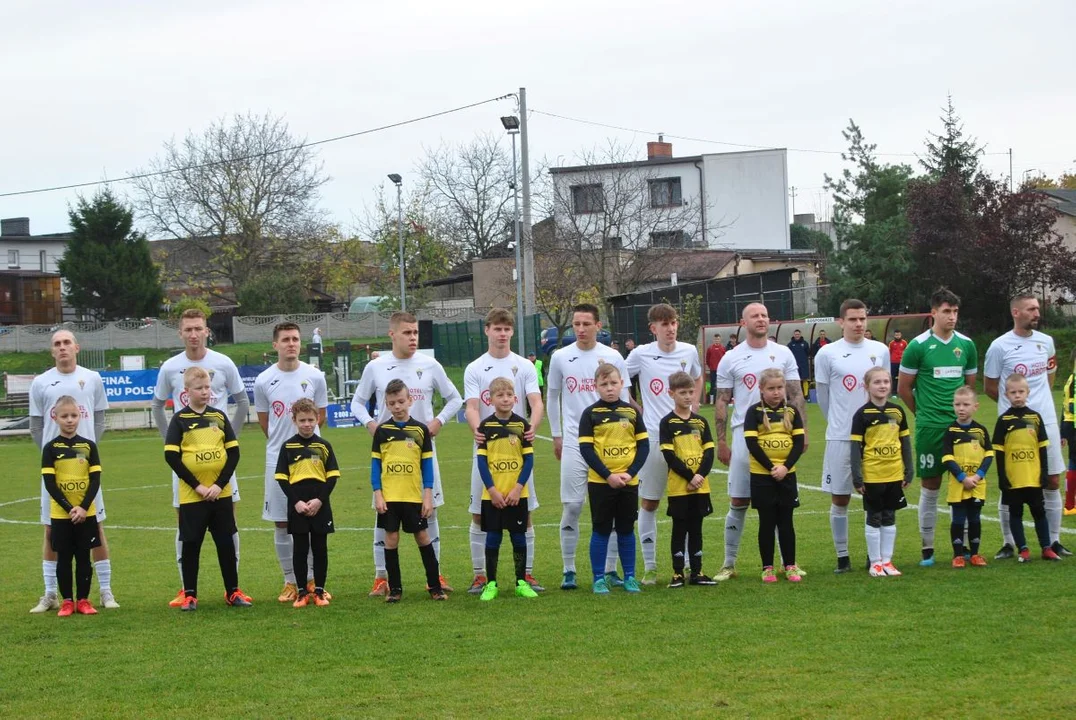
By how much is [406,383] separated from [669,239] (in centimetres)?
4395

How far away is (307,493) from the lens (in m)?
8.42

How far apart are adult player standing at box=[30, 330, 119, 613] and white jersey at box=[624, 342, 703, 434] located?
13.8 ft

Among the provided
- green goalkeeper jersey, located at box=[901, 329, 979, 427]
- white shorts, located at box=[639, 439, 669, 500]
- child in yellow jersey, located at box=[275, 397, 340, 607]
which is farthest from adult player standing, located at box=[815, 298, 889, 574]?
child in yellow jersey, located at box=[275, 397, 340, 607]

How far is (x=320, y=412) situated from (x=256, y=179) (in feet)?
201

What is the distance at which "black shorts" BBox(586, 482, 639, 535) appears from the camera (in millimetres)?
8406

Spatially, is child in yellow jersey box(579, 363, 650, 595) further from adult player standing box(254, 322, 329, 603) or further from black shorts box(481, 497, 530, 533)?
adult player standing box(254, 322, 329, 603)

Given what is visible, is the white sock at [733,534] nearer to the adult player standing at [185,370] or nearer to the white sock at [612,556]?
the white sock at [612,556]

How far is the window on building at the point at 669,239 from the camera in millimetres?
51312

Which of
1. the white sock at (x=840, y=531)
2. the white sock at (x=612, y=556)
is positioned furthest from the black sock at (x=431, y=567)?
the white sock at (x=840, y=531)

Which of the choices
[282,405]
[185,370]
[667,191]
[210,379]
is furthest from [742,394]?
[667,191]

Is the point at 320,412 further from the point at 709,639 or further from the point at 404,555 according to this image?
the point at 709,639

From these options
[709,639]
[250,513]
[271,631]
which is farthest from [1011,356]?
[250,513]

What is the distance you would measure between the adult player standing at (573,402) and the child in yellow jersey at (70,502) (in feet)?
11.4

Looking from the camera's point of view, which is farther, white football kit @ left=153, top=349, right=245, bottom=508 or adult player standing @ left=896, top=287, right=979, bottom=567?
adult player standing @ left=896, top=287, right=979, bottom=567
